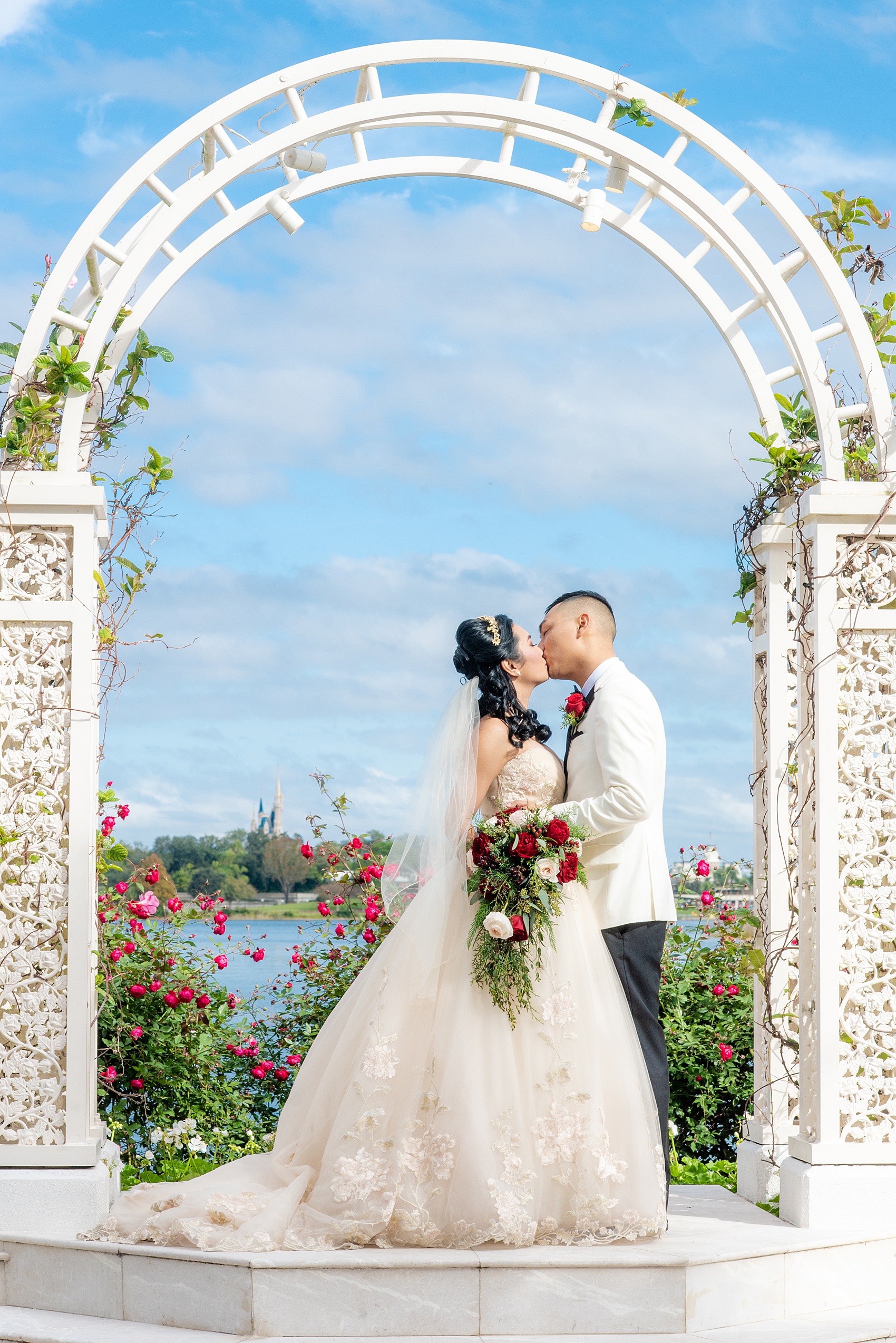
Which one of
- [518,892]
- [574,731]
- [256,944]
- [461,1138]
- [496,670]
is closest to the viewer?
[461,1138]

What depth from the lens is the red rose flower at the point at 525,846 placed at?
4078 millimetres

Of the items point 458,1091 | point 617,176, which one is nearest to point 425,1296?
point 458,1091

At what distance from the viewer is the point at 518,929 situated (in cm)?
404

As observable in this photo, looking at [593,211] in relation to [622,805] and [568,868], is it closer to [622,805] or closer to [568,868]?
[622,805]

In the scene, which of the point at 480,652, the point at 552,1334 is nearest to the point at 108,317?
the point at 480,652

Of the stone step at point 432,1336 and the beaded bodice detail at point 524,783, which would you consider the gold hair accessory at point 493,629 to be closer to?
the beaded bodice detail at point 524,783

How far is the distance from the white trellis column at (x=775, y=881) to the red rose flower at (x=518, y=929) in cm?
136

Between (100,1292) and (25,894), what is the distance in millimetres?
1345

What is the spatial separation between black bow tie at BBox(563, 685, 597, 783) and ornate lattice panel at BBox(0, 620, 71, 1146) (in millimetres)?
1854

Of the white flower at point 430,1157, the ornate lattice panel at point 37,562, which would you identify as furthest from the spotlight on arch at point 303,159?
the white flower at point 430,1157

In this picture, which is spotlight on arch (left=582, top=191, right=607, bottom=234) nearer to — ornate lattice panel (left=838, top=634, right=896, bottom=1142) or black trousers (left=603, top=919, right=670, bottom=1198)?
ornate lattice panel (left=838, top=634, right=896, bottom=1142)

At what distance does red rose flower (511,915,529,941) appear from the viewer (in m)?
4.03

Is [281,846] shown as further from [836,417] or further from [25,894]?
[836,417]

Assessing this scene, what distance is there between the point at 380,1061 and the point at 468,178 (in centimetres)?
337
